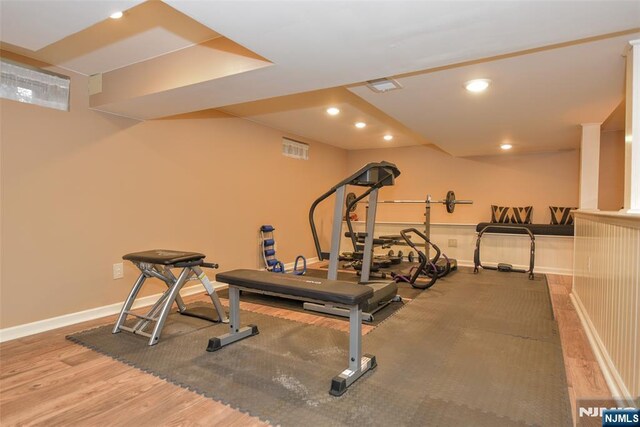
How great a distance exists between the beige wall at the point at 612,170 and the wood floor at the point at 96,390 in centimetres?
359

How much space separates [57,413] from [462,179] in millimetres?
6114

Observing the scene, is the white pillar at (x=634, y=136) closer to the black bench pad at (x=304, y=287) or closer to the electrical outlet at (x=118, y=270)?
the black bench pad at (x=304, y=287)

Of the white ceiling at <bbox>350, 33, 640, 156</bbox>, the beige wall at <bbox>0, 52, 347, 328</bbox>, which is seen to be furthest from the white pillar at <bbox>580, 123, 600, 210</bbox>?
the beige wall at <bbox>0, 52, 347, 328</bbox>

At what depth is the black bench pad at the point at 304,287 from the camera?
1.84 metres

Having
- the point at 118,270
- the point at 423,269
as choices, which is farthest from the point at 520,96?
the point at 118,270

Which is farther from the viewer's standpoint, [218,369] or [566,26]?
[218,369]

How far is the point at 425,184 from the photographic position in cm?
632

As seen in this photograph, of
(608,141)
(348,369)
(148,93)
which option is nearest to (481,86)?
(348,369)

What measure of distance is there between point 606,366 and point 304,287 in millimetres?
1829

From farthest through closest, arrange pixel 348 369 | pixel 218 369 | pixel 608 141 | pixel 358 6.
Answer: pixel 608 141
pixel 218 369
pixel 348 369
pixel 358 6

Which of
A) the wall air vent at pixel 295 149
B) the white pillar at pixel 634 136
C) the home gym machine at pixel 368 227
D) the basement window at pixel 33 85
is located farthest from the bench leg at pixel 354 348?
the wall air vent at pixel 295 149

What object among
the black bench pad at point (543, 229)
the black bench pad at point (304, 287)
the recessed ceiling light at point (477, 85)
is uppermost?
the recessed ceiling light at point (477, 85)

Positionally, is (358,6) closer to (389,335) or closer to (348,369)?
(348,369)

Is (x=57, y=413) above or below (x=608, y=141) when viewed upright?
below
